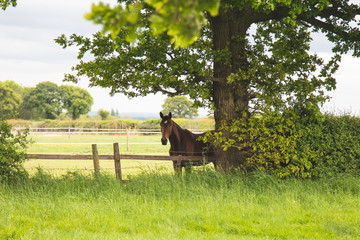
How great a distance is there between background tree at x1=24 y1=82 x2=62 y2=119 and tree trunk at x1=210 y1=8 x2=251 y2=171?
327 feet

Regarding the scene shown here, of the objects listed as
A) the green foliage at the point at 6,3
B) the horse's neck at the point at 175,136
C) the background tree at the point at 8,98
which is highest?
the background tree at the point at 8,98

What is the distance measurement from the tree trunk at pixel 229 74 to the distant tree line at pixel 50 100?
91698 millimetres

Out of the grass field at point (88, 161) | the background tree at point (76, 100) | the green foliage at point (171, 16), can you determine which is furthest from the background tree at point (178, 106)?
the green foliage at point (171, 16)

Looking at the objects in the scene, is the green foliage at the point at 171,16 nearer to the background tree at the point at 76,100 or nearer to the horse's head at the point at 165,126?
the horse's head at the point at 165,126

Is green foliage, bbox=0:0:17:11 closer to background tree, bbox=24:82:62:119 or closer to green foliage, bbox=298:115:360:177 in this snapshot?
green foliage, bbox=298:115:360:177

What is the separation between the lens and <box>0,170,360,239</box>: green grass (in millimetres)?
6809

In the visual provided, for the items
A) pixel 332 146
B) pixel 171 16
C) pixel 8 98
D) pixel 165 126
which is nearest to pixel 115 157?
pixel 165 126

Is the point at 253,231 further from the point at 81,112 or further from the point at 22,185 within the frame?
the point at 81,112

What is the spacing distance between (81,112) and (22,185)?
110277 millimetres

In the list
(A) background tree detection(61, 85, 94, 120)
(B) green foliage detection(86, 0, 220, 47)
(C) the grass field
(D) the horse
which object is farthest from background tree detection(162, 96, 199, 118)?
(B) green foliage detection(86, 0, 220, 47)

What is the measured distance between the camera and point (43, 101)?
104 metres

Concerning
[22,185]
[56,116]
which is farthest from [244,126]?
[56,116]

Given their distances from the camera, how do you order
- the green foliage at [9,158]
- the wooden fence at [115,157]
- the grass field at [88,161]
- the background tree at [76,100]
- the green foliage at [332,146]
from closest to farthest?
the green foliage at [9,158] → the green foliage at [332,146] → the wooden fence at [115,157] → the grass field at [88,161] → the background tree at [76,100]

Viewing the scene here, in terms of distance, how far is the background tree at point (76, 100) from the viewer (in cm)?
11225
